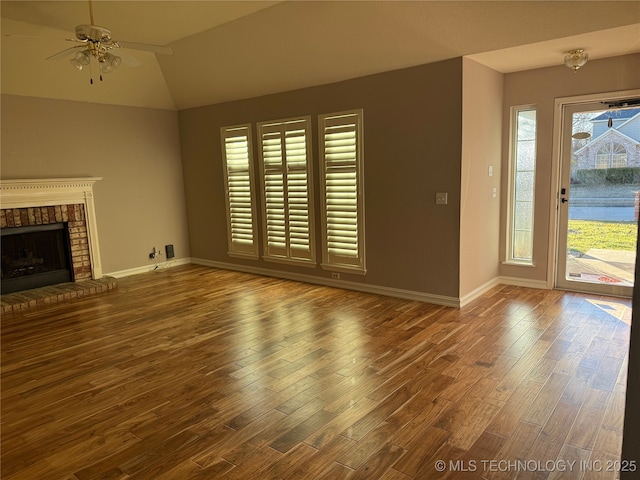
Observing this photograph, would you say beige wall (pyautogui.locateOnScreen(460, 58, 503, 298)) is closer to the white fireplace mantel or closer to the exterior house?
the exterior house

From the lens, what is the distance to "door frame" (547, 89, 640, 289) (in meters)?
4.69

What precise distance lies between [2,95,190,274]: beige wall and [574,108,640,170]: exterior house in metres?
5.66

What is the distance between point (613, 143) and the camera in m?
4.62

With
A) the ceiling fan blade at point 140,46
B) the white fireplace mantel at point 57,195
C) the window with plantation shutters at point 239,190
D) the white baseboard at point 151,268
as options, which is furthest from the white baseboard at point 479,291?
the white fireplace mantel at point 57,195

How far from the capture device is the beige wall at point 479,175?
446cm

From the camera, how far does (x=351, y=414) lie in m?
2.66

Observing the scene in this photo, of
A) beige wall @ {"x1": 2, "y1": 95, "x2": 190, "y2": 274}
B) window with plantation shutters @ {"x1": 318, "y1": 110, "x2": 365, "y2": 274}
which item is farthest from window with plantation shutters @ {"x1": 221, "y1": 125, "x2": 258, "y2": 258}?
window with plantation shutters @ {"x1": 318, "y1": 110, "x2": 365, "y2": 274}

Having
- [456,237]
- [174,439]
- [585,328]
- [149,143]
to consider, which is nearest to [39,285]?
[149,143]

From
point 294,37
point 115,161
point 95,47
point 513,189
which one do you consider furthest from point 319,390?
point 115,161

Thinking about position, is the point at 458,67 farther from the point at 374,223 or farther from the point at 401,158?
the point at 374,223

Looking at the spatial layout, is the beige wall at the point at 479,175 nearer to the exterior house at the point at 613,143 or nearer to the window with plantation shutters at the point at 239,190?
the exterior house at the point at 613,143

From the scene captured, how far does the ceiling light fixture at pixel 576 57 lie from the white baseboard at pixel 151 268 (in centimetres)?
588

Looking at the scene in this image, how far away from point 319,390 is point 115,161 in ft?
16.3

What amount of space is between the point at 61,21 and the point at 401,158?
12.2 feet
